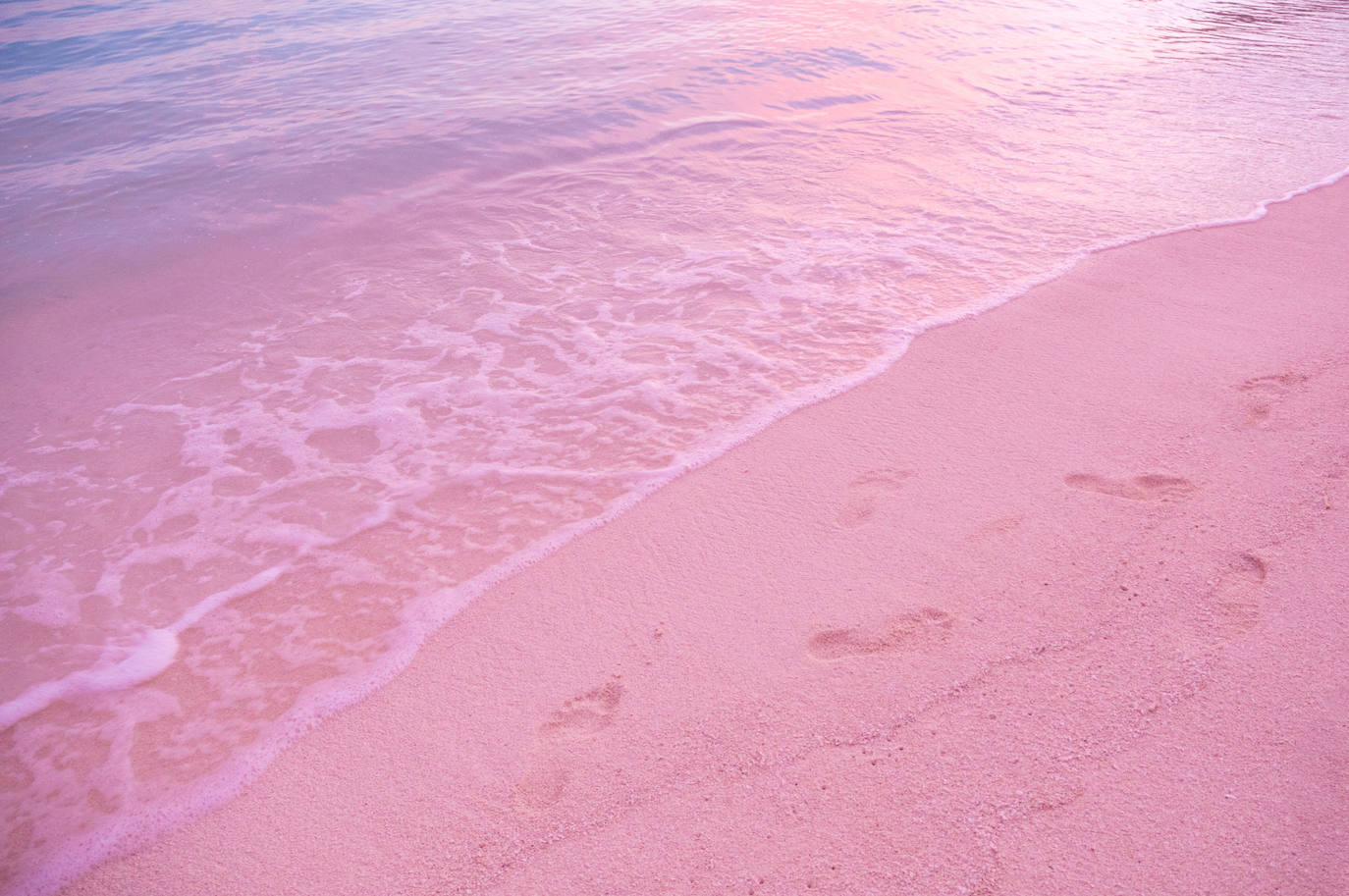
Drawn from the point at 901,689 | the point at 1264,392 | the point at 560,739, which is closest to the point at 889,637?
the point at 901,689

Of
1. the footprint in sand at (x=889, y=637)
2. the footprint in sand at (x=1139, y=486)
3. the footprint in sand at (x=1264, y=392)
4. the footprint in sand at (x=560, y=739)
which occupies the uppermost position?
the footprint in sand at (x=1264, y=392)

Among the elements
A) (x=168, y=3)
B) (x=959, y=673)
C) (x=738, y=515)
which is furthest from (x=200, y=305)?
(x=168, y=3)

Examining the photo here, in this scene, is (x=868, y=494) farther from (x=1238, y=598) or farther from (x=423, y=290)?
(x=423, y=290)

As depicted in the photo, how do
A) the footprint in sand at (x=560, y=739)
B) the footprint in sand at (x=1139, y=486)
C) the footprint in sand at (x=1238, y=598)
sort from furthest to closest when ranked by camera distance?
the footprint in sand at (x=1139, y=486)
the footprint in sand at (x=1238, y=598)
the footprint in sand at (x=560, y=739)

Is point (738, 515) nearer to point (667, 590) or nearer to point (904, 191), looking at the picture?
point (667, 590)

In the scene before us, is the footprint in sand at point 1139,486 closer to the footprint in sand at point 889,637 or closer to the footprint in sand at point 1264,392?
the footprint in sand at point 1264,392

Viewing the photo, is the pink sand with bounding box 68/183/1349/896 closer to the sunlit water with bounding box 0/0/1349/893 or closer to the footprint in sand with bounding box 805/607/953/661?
the footprint in sand with bounding box 805/607/953/661

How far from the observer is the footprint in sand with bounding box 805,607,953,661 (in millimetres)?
2432

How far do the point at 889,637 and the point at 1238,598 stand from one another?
45.2 inches

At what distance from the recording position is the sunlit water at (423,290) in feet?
8.99

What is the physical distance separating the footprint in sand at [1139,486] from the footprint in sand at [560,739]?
201 cm

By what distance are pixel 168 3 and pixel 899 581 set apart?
18.3 m

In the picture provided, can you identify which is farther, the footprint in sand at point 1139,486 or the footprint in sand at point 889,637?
the footprint in sand at point 1139,486

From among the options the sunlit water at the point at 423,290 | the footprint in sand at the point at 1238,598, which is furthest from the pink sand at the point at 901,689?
the sunlit water at the point at 423,290
